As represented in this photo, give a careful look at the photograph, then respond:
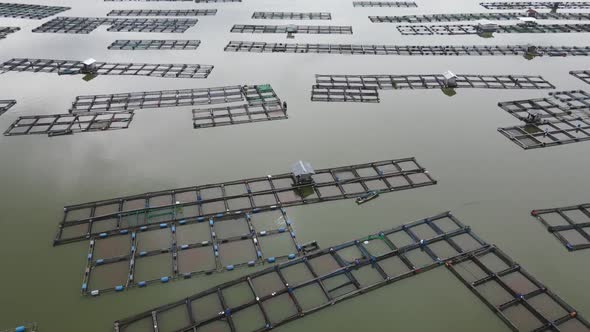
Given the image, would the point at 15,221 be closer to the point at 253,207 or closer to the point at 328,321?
the point at 253,207

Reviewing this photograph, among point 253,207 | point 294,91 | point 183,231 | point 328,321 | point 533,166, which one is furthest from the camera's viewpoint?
point 294,91

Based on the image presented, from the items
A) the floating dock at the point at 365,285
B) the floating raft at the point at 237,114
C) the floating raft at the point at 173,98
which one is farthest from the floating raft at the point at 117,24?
the floating dock at the point at 365,285

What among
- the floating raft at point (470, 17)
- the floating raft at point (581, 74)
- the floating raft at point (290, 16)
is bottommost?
the floating raft at point (581, 74)

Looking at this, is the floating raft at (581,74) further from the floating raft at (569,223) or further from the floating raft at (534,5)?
the floating raft at (534,5)

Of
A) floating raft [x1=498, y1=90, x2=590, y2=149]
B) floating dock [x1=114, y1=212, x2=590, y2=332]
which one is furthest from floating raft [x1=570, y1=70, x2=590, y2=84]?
floating dock [x1=114, y1=212, x2=590, y2=332]

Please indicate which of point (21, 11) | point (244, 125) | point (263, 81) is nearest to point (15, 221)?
point (244, 125)

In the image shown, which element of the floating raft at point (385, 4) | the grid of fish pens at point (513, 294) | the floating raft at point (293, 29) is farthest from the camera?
the floating raft at point (385, 4)
